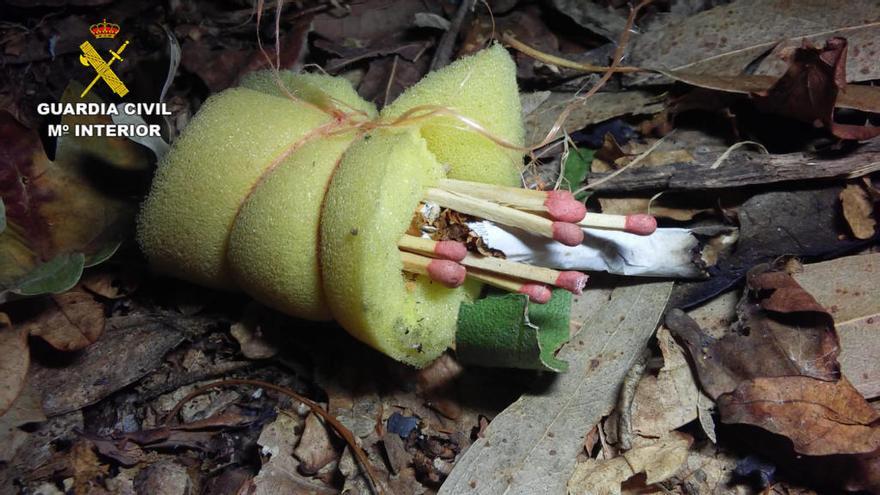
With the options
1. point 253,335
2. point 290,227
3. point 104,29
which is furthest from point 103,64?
point 290,227

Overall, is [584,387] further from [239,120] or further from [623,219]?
[239,120]

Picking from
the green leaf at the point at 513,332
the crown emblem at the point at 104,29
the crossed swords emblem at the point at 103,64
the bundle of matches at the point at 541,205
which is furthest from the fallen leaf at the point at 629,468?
the crown emblem at the point at 104,29

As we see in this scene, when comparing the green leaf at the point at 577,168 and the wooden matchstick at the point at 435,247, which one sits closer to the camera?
the wooden matchstick at the point at 435,247

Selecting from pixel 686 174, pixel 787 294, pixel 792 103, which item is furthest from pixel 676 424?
pixel 792 103

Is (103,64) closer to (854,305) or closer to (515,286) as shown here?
(515,286)

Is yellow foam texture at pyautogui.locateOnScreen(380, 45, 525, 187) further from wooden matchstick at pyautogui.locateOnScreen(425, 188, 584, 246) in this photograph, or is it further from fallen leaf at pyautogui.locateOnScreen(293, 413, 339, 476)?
fallen leaf at pyautogui.locateOnScreen(293, 413, 339, 476)

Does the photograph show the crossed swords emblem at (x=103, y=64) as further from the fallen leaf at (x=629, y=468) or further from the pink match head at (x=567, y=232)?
the fallen leaf at (x=629, y=468)
